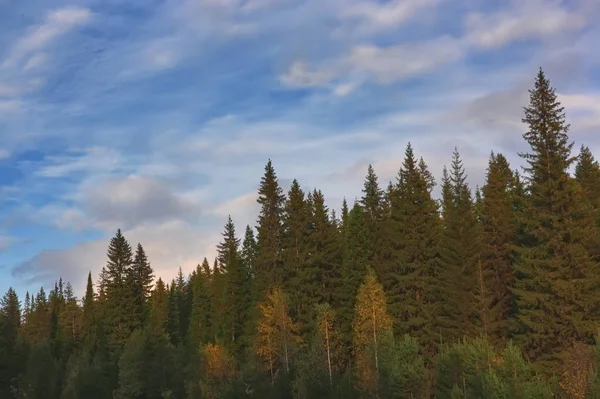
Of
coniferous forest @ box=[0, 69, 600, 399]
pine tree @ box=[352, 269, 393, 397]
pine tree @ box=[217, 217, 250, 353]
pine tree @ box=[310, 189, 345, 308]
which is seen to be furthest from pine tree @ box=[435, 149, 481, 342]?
pine tree @ box=[217, 217, 250, 353]

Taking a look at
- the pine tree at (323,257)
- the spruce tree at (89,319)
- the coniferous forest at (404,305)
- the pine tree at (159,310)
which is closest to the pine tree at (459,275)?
the coniferous forest at (404,305)

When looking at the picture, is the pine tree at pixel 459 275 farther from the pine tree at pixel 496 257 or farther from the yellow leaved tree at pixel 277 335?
the yellow leaved tree at pixel 277 335

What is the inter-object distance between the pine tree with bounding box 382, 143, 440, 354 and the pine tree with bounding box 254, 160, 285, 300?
14.1 m

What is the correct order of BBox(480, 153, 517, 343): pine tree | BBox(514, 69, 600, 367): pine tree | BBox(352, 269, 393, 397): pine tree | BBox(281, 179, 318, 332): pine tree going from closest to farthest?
BBox(514, 69, 600, 367): pine tree → BBox(352, 269, 393, 397): pine tree → BBox(480, 153, 517, 343): pine tree → BBox(281, 179, 318, 332): pine tree

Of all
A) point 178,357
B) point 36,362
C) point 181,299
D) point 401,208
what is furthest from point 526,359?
point 181,299

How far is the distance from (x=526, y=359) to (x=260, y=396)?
74.5 feet

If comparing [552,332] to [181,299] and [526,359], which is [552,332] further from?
[181,299]

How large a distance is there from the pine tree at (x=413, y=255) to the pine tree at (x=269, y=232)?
1414 centimetres

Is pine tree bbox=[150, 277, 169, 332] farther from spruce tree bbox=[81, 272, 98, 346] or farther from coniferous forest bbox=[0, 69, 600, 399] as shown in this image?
spruce tree bbox=[81, 272, 98, 346]

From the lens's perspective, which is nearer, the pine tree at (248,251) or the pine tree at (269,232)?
the pine tree at (269,232)

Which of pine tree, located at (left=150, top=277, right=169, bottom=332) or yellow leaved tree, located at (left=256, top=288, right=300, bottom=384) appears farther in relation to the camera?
pine tree, located at (left=150, top=277, right=169, bottom=332)

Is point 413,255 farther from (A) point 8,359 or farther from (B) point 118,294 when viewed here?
(A) point 8,359

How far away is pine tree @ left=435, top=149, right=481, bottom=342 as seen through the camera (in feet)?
181

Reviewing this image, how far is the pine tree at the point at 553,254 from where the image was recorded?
4366 centimetres
